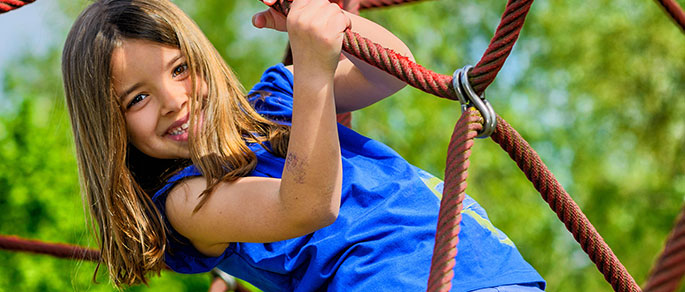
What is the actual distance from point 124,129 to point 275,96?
268mm

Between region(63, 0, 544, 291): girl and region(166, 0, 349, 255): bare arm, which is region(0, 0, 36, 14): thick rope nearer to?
region(63, 0, 544, 291): girl

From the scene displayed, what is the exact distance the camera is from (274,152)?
106cm

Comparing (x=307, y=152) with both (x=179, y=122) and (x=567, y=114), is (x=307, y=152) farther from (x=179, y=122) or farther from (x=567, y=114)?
(x=567, y=114)

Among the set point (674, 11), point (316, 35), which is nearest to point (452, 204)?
point (316, 35)

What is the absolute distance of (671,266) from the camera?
0.55 metres

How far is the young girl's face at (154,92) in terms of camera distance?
0.97 metres

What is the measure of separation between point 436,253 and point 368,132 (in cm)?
476

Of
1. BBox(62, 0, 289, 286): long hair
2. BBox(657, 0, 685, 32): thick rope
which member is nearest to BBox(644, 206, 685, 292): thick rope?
BBox(62, 0, 289, 286): long hair

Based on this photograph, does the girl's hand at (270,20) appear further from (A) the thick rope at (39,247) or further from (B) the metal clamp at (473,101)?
(A) the thick rope at (39,247)

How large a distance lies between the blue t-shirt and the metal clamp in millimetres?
236

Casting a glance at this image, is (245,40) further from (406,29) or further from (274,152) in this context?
(274,152)

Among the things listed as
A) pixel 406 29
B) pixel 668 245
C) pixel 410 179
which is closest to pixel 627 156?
pixel 406 29

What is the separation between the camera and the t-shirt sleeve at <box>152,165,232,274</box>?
1008mm

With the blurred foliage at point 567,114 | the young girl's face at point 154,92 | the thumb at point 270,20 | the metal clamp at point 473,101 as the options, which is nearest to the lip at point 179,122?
the young girl's face at point 154,92
